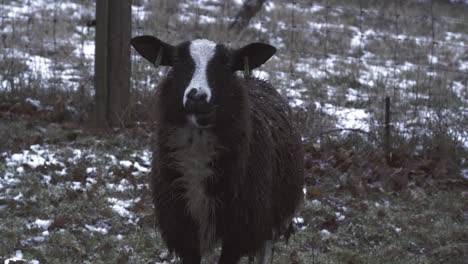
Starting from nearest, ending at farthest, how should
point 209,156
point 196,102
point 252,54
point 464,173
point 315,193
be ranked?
1. point 196,102
2. point 209,156
3. point 252,54
4. point 315,193
5. point 464,173

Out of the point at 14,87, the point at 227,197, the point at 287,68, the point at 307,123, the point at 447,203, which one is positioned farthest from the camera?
the point at 287,68

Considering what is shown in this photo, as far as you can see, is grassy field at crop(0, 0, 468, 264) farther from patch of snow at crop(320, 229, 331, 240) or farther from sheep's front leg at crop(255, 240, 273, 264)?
sheep's front leg at crop(255, 240, 273, 264)

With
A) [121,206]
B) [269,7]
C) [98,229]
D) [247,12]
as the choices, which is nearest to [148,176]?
[121,206]

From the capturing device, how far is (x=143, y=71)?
8.17 meters

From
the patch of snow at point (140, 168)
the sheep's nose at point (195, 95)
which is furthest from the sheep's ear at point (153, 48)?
the patch of snow at point (140, 168)

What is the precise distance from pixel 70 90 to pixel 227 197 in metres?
4.96

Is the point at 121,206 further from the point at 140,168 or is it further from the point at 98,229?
the point at 140,168

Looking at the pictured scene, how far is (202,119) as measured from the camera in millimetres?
3307

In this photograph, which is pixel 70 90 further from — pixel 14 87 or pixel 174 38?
pixel 174 38

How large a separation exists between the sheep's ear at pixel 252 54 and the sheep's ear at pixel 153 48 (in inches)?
16.7

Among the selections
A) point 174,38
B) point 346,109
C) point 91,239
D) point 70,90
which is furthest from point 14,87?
point 346,109

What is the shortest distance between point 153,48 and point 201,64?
1.63ft

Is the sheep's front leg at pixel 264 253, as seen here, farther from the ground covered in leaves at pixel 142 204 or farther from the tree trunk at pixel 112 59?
the tree trunk at pixel 112 59

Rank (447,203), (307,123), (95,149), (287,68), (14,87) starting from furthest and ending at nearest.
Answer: (287,68) < (14,87) < (307,123) < (95,149) < (447,203)
